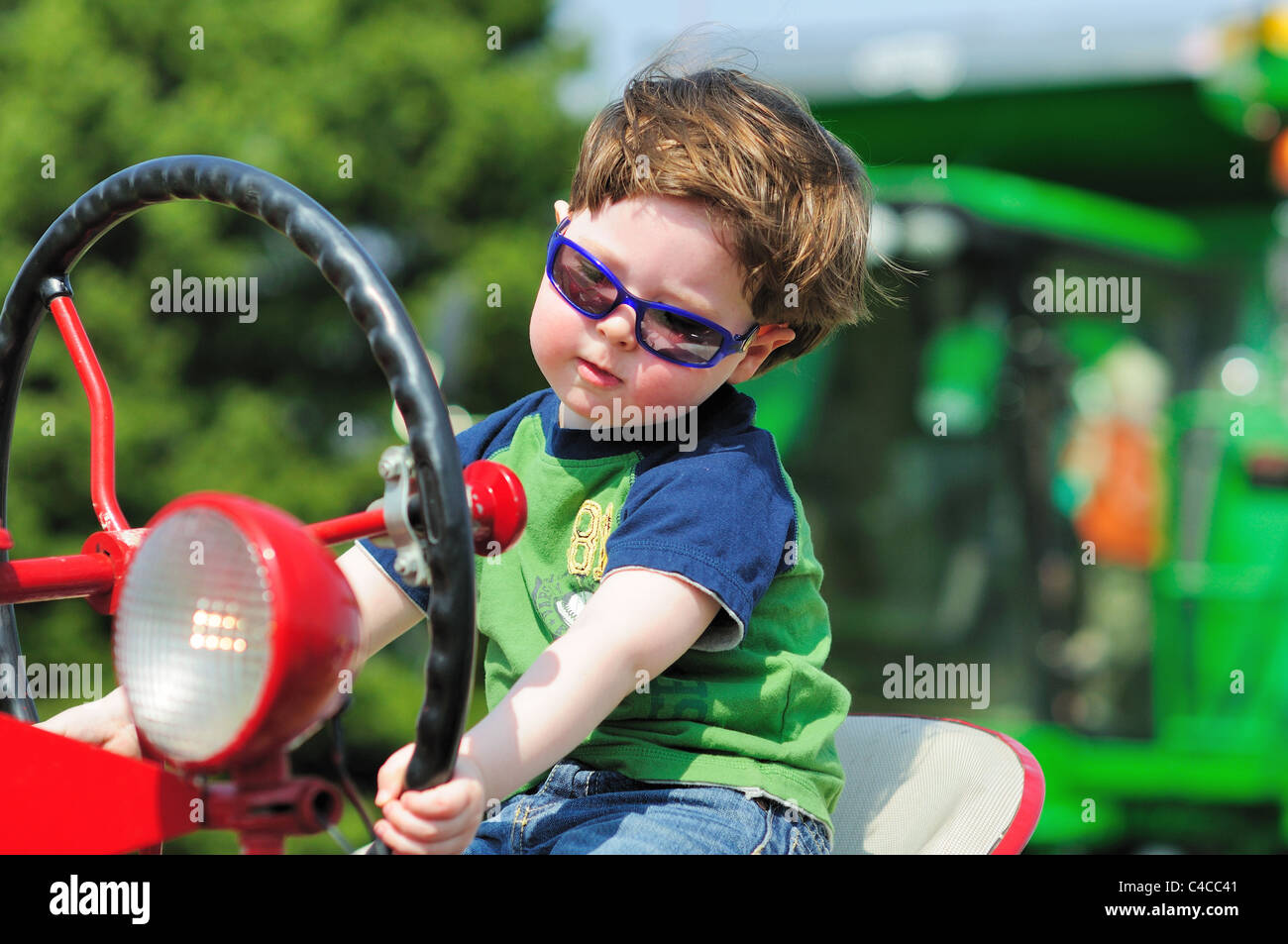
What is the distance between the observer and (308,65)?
5.68 metres

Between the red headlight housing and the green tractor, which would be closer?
the red headlight housing

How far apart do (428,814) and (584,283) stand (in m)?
0.57

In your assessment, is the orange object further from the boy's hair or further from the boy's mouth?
the boy's mouth

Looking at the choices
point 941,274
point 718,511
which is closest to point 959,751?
point 718,511

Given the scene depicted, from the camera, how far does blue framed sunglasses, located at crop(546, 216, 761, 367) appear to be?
121 centimetres

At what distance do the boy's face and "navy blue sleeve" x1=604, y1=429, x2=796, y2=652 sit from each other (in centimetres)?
8

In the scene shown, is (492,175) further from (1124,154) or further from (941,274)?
(1124,154)

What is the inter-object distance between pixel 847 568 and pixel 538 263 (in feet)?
6.30

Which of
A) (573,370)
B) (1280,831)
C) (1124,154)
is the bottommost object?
(1280,831)

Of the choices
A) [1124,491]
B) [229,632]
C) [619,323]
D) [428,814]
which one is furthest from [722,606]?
[1124,491]

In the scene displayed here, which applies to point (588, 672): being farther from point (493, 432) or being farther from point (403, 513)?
point (493, 432)

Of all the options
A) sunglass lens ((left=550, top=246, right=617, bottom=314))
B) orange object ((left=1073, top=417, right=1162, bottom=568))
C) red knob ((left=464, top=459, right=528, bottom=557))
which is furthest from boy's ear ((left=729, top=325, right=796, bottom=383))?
orange object ((left=1073, top=417, right=1162, bottom=568))

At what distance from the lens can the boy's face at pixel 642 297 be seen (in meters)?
1.23

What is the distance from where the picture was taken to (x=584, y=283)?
1.22m
